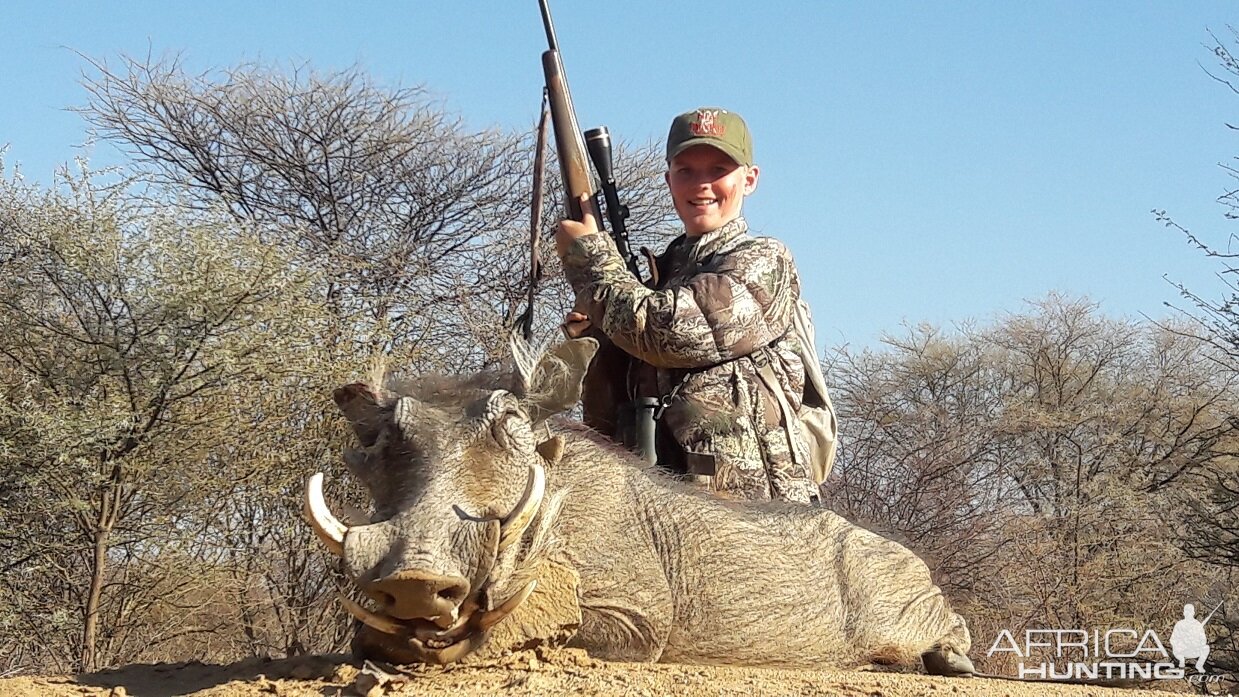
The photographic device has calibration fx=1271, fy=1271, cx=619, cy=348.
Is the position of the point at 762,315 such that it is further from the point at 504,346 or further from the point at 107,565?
the point at 504,346

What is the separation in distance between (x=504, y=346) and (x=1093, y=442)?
11.3 m

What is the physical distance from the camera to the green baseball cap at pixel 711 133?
15.1ft

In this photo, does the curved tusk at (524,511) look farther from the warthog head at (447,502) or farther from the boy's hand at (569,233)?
the boy's hand at (569,233)

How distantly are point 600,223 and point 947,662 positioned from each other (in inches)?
82.3

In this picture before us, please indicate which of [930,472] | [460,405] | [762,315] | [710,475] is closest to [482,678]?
[460,405]

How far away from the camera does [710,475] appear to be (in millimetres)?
4297

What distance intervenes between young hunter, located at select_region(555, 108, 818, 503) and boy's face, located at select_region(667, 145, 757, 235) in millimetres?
10

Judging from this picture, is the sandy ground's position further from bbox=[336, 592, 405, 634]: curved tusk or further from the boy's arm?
the boy's arm

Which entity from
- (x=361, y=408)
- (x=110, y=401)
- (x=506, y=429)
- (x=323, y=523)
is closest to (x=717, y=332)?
(x=506, y=429)

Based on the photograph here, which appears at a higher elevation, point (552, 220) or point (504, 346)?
point (552, 220)

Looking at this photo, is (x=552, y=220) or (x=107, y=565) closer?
(x=107, y=565)

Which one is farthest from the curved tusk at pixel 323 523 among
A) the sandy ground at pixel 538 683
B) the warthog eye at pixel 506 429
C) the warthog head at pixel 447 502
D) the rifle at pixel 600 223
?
the rifle at pixel 600 223

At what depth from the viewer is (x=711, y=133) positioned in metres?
4.61

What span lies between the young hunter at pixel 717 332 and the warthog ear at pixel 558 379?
313mm
